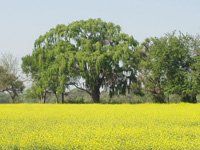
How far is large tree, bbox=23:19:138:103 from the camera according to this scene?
58.0 metres

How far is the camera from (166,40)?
→ 5772 centimetres

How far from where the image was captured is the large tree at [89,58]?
2283 inches

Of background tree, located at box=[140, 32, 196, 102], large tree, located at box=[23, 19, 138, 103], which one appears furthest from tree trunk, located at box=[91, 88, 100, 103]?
background tree, located at box=[140, 32, 196, 102]

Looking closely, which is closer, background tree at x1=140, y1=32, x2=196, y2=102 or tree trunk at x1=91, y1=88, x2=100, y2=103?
background tree at x1=140, y1=32, x2=196, y2=102

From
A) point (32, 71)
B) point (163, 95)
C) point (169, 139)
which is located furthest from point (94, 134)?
point (32, 71)

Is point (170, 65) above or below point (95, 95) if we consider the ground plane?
above

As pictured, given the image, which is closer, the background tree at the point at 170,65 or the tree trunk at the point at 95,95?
the background tree at the point at 170,65

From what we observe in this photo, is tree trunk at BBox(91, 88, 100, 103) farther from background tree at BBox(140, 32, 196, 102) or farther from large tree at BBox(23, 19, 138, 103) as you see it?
background tree at BBox(140, 32, 196, 102)

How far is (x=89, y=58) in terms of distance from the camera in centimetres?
5738

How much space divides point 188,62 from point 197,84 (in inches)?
135

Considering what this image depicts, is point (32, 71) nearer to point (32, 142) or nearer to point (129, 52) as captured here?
point (129, 52)

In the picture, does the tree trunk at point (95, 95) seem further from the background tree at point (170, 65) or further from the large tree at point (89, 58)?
the background tree at point (170, 65)

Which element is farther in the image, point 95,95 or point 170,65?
point 95,95

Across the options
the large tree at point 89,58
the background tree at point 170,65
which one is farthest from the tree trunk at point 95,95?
the background tree at point 170,65
